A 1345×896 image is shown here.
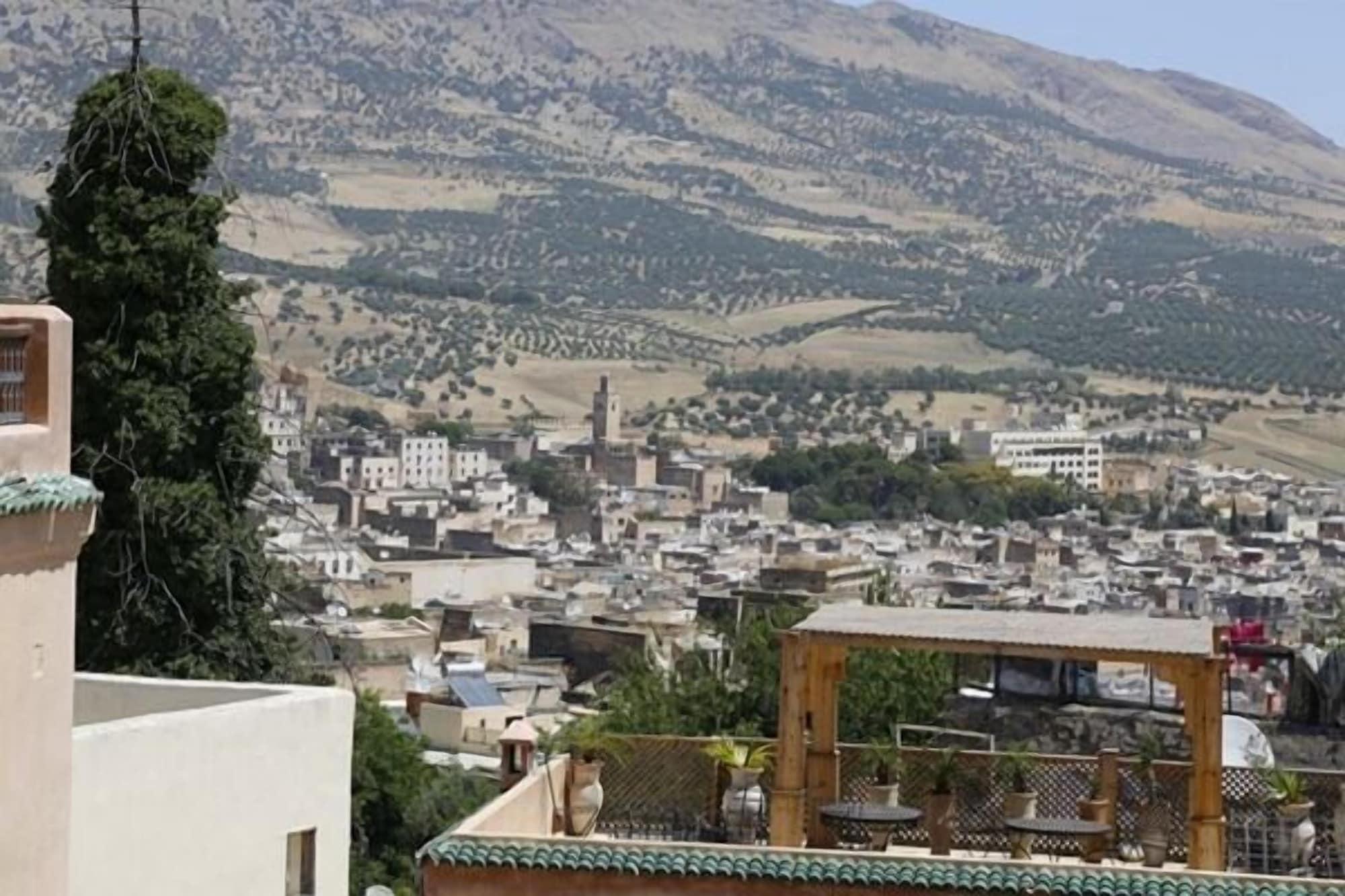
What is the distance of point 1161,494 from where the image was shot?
522 feet

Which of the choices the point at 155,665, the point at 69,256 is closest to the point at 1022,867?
the point at 155,665

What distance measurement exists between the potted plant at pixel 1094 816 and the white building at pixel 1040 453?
5917 inches

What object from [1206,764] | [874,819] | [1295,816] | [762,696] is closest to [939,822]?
[874,819]

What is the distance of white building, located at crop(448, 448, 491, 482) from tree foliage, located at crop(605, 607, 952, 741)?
427ft

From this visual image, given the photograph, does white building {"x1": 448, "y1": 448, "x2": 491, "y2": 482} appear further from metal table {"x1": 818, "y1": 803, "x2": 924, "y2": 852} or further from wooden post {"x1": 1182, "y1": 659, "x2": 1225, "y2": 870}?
wooden post {"x1": 1182, "y1": 659, "x2": 1225, "y2": 870}

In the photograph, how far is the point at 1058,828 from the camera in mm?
9586

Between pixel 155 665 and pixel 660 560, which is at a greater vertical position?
pixel 155 665

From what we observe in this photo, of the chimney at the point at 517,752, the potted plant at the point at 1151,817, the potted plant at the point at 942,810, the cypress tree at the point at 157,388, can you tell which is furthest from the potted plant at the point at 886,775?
the cypress tree at the point at 157,388

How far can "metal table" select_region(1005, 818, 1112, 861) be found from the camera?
31.3 feet

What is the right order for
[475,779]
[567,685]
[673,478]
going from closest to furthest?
1. [475,779]
2. [567,685]
3. [673,478]

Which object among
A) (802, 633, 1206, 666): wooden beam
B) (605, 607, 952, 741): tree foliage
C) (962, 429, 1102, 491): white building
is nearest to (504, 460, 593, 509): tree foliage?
(962, 429, 1102, 491): white building

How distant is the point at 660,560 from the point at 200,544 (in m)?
101

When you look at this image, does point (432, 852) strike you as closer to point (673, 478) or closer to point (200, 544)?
point (200, 544)

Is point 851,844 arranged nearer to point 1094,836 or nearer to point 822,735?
point 822,735
